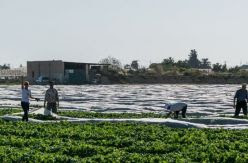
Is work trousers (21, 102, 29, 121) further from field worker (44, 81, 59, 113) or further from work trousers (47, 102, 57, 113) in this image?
work trousers (47, 102, 57, 113)

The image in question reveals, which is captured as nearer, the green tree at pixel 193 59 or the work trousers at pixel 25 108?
the work trousers at pixel 25 108

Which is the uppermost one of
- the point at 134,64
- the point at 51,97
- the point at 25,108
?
the point at 134,64

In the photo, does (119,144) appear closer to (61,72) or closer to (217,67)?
(61,72)

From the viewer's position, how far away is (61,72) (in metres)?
95.1

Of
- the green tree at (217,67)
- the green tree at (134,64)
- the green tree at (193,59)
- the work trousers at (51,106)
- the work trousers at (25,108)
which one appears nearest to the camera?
the work trousers at (25,108)

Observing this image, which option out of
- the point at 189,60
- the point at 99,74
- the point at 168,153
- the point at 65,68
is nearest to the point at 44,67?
the point at 65,68

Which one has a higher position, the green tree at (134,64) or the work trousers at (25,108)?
the green tree at (134,64)

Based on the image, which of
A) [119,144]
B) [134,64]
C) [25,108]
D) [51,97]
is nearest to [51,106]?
[51,97]

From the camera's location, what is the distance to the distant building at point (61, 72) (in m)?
93.0

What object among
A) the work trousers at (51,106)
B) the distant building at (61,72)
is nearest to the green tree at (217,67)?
the distant building at (61,72)

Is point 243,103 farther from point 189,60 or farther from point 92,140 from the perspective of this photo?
point 189,60

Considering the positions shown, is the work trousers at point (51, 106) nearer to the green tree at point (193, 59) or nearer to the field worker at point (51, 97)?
the field worker at point (51, 97)

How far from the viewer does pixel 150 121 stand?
21734 mm

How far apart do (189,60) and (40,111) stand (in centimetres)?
13259
